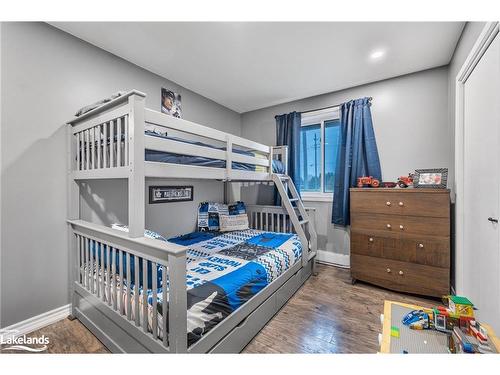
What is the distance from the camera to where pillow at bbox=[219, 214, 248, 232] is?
297 cm

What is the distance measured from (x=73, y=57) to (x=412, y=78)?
11.2 feet

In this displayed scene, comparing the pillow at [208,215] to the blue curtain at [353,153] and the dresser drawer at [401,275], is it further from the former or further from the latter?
the dresser drawer at [401,275]

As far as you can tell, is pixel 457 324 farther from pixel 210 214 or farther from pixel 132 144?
pixel 210 214

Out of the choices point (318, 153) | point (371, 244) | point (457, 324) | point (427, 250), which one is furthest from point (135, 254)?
point (318, 153)

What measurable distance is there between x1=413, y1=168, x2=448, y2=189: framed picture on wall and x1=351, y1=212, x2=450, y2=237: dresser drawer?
317 mm

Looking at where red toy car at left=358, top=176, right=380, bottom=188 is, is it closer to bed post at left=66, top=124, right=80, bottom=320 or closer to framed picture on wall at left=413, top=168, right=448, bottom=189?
framed picture on wall at left=413, top=168, right=448, bottom=189

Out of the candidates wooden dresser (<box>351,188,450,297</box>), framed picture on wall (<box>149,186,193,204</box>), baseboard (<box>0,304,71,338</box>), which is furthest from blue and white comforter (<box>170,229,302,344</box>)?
baseboard (<box>0,304,71,338</box>)

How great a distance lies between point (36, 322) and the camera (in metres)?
1.67

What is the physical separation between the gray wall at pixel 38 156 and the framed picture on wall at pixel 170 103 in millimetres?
619

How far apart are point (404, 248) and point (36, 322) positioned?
3194 mm

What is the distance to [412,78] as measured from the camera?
253 cm

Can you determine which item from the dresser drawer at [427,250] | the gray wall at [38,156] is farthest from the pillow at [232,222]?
the dresser drawer at [427,250]

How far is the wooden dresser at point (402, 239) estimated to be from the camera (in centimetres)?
204

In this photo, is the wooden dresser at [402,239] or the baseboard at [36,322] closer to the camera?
the baseboard at [36,322]
